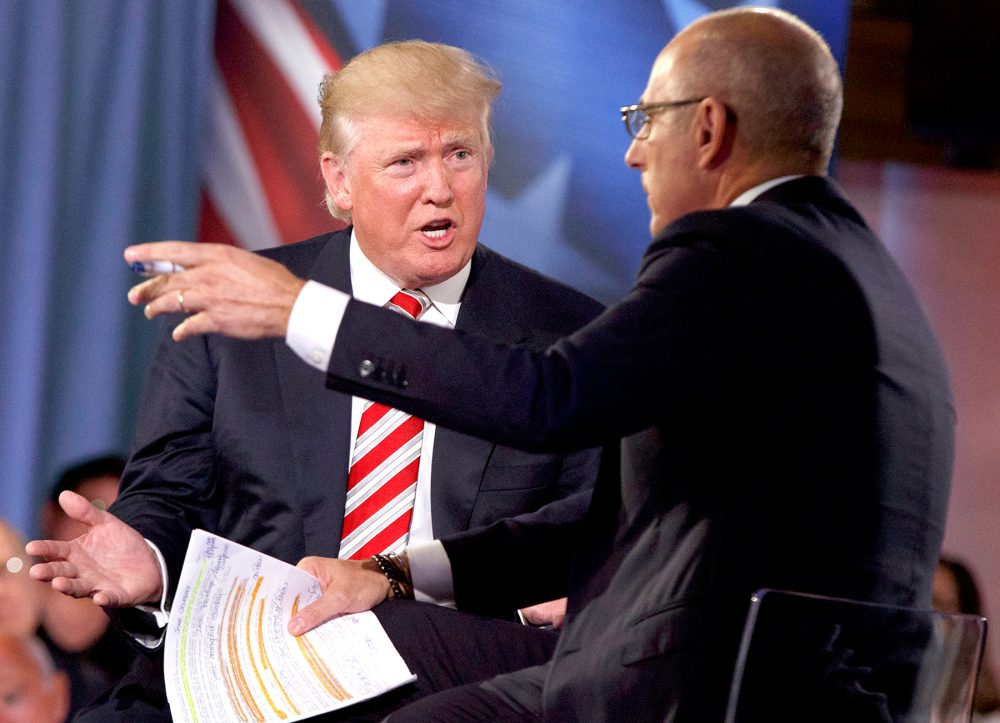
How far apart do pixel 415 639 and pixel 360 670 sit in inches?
4.2

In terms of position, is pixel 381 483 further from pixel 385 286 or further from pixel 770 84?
pixel 770 84

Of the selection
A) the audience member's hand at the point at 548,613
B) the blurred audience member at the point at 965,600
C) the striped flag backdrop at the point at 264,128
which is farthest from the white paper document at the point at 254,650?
the blurred audience member at the point at 965,600

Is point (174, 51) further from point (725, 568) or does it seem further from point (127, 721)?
point (725, 568)

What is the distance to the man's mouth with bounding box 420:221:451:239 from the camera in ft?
7.02

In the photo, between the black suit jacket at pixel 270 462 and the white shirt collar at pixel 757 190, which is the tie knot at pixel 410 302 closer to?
the black suit jacket at pixel 270 462

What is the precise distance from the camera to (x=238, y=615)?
151cm

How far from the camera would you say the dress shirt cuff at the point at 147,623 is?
1.78 metres

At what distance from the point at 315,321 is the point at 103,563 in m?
0.76

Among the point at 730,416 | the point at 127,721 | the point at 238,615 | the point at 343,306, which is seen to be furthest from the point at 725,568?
the point at 127,721

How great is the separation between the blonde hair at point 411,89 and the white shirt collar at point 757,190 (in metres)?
0.89

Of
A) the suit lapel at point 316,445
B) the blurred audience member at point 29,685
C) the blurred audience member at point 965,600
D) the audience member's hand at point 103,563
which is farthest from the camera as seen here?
the blurred audience member at point 965,600

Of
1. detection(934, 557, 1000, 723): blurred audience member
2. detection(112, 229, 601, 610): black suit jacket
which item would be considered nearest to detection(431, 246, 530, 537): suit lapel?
detection(112, 229, 601, 610): black suit jacket

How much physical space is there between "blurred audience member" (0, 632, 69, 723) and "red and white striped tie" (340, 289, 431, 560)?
1227 millimetres

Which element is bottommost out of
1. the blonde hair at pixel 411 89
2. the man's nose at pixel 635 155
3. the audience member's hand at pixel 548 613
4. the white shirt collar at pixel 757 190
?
the audience member's hand at pixel 548 613
